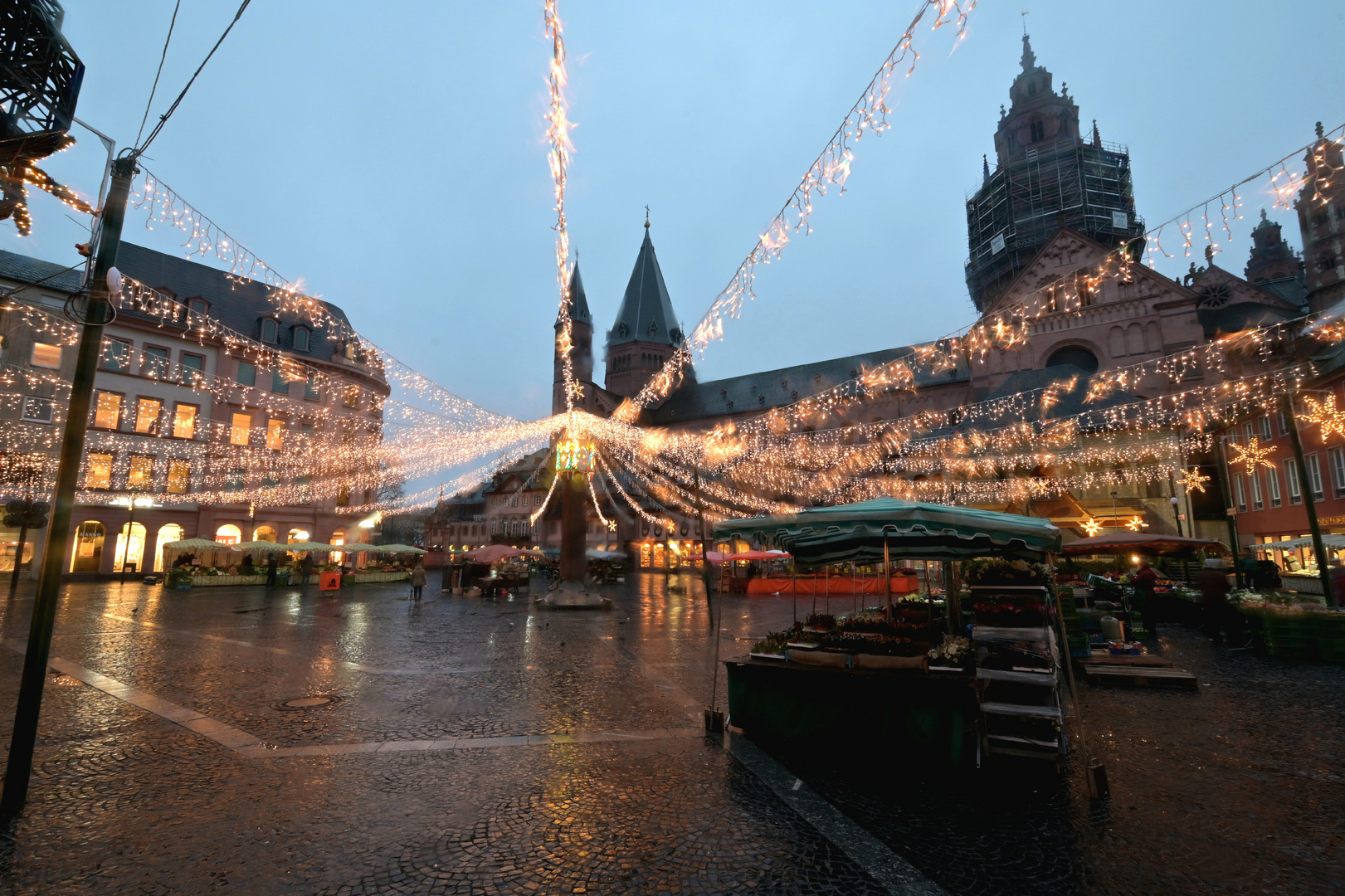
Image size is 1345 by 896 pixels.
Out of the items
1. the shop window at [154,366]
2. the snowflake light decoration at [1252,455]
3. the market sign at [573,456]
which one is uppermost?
the shop window at [154,366]

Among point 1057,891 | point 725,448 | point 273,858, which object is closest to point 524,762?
point 273,858

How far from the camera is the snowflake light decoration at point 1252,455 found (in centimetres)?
2975

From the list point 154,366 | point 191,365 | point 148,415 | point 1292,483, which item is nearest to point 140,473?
point 148,415

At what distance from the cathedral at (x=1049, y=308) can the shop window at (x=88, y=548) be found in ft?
83.6

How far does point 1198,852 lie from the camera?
4.01 metres

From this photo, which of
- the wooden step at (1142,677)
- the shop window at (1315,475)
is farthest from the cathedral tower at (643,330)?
the wooden step at (1142,677)

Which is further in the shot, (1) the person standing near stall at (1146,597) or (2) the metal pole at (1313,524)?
(1) the person standing near stall at (1146,597)

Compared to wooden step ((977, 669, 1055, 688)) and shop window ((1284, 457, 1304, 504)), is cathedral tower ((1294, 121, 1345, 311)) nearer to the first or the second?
shop window ((1284, 457, 1304, 504))

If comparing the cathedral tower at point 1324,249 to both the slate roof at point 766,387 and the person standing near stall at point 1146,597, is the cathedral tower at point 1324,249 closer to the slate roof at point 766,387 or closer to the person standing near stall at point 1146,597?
the slate roof at point 766,387

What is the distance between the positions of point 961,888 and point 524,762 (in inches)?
139

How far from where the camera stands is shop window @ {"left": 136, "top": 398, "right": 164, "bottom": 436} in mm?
35000

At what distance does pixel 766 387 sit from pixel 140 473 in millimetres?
54404

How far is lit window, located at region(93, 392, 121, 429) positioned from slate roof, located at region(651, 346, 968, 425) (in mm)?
51821

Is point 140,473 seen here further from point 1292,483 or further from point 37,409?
point 1292,483
